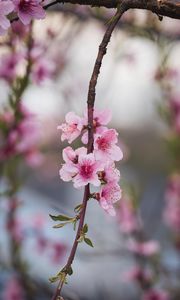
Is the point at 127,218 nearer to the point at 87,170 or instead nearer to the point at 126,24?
the point at 126,24

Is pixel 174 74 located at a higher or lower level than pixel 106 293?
higher

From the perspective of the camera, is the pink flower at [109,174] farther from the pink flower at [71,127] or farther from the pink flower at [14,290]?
the pink flower at [14,290]

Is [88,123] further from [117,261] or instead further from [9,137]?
[117,261]

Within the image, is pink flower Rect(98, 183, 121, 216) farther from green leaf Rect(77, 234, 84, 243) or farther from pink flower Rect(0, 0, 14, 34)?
pink flower Rect(0, 0, 14, 34)

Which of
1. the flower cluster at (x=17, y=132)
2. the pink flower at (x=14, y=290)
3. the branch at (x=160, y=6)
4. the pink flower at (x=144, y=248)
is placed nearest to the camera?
the branch at (x=160, y=6)

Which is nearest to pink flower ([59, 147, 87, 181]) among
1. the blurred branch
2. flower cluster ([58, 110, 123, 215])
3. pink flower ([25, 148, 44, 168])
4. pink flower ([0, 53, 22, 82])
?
flower cluster ([58, 110, 123, 215])

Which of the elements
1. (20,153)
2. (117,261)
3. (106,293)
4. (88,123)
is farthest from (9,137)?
(117,261)

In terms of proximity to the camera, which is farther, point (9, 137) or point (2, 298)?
point (2, 298)

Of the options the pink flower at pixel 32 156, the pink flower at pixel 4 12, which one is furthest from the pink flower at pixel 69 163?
the pink flower at pixel 32 156
